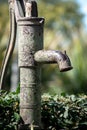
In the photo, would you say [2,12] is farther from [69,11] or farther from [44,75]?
[44,75]

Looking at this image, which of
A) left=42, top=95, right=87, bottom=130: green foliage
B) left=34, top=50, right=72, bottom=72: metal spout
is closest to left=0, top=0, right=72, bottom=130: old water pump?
left=34, top=50, right=72, bottom=72: metal spout

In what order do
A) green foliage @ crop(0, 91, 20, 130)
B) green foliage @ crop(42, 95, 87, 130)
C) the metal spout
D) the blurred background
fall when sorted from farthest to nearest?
the blurred background < green foliage @ crop(42, 95, 87, 130) < green foliage @ crop(0, 91, 20, 130) < the metal spout

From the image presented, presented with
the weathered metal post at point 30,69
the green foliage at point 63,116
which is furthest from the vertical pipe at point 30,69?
the green foliage at point 63,116

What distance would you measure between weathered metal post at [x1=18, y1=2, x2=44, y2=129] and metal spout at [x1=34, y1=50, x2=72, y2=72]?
49 mm

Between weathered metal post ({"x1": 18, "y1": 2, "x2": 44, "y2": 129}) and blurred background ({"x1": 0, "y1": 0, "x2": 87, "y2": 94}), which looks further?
blurred background ({"x1": 0, "y1": 0, "x2": 87, "y2": 94})

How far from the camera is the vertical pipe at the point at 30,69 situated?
2805 millimetres

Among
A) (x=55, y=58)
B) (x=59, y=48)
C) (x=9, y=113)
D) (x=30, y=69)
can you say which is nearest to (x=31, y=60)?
(x=30, y=69)

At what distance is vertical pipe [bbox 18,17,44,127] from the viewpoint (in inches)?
110

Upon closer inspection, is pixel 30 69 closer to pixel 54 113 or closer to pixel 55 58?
pixel 55 58

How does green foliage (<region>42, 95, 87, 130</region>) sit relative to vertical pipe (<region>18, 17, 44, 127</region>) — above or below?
below

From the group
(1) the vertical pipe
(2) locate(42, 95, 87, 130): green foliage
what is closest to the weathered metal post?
(1) the vertical pipe

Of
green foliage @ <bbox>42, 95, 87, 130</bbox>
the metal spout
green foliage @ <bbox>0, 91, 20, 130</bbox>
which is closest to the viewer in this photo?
the metal spout

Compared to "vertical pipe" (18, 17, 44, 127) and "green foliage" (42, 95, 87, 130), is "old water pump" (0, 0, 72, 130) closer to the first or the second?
"vertical pipe" (18, 17, 44, 127)

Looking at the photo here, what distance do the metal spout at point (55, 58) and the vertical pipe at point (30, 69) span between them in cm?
5
